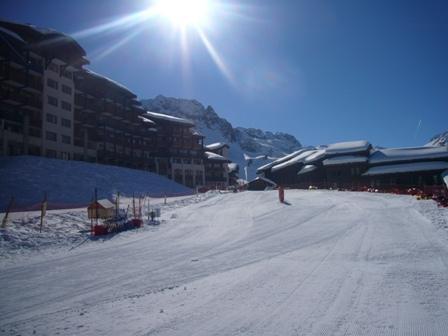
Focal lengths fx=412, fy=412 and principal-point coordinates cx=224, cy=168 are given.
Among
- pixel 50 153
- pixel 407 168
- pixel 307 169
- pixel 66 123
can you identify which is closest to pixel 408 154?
pixel 407 168

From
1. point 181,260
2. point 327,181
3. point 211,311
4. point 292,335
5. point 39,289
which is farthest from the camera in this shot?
point 327,181

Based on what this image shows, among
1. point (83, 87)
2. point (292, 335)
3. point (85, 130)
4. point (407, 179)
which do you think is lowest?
point (292, 335)

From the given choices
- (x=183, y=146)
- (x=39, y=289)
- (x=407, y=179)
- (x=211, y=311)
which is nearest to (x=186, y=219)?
(x=39, y=289)

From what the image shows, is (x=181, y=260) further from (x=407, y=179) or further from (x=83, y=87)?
(x=83, y=87)

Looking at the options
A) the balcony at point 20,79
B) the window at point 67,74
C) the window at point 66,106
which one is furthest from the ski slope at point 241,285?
the window at point 67,74

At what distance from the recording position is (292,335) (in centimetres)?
590

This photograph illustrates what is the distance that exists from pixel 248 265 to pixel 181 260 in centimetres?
213

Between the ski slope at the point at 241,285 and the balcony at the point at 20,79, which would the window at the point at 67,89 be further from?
the ski slope at the point at 241,285

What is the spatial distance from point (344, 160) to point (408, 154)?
8012mm

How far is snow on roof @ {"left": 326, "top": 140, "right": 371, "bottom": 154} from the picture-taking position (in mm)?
57250

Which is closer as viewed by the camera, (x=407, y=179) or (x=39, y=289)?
(x=39, y=289)

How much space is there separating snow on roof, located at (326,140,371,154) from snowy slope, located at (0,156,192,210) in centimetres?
2491

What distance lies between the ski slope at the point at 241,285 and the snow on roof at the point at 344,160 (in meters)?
39.0

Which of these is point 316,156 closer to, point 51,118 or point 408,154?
point 408,154
